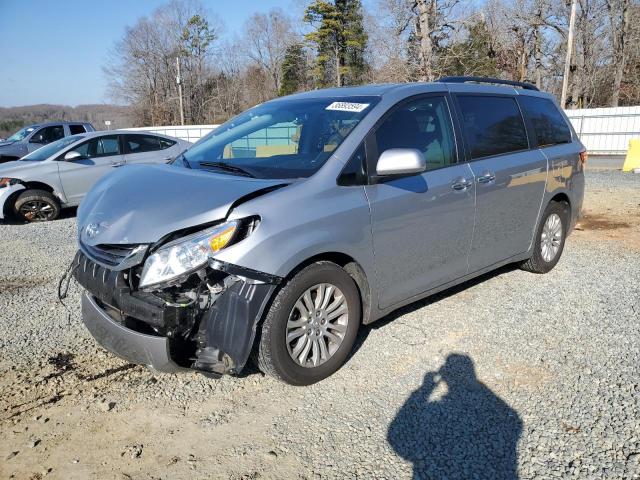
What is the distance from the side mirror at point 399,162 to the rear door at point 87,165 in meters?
7.39

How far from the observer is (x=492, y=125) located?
4.48m

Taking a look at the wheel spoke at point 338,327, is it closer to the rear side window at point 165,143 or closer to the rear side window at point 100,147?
the rear side window at point 100,147

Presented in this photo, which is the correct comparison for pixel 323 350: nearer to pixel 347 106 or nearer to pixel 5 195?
pixel 347 106

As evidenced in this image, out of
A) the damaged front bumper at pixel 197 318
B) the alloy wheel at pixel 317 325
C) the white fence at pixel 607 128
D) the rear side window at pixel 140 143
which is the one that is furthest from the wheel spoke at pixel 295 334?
the white fence at pixel 607 128

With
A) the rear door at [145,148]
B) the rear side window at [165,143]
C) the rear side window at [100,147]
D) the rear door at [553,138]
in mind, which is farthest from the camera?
the rear side window at [165,143]

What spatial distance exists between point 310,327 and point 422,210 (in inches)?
48.7

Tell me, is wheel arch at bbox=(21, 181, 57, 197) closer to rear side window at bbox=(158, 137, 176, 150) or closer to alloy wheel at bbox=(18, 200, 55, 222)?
alloy wheel at bbox=(18, 200, 55, 222)

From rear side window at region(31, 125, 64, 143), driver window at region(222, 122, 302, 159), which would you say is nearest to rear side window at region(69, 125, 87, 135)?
rear side window at region(31, 125, 64, 143)

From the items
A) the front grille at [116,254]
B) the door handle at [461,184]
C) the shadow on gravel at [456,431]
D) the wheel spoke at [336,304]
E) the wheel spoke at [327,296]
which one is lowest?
the shadow on gravel at [456,431]

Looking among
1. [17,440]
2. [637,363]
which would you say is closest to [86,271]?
[17,440]

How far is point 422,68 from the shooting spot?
2302 cm

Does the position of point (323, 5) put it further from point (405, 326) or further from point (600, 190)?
point (405, 326)

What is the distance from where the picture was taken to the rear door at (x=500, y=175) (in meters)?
4.20

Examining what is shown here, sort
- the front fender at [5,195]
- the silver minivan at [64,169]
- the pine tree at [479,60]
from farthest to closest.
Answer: the pine tree at [479,60], the silver minivan at [64,169], the front fender at [5,195]
